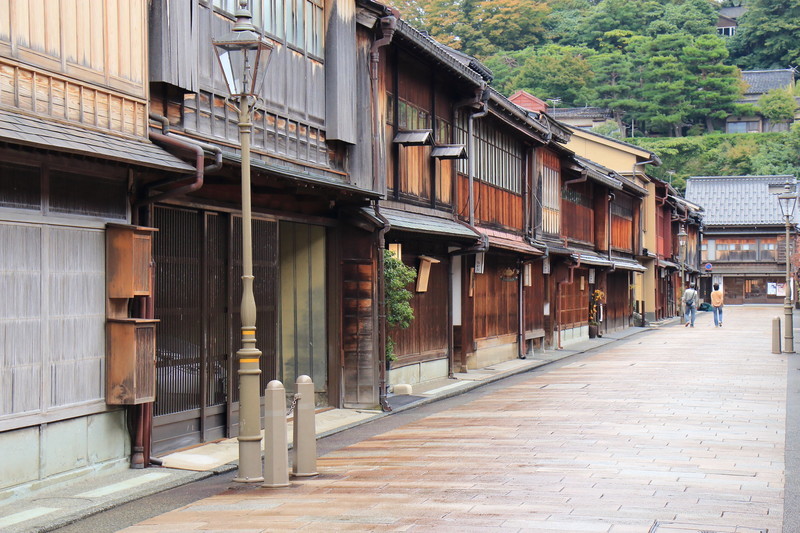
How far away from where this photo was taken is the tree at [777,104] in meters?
94.2

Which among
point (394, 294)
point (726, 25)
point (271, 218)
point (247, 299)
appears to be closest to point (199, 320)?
point (271, 218)

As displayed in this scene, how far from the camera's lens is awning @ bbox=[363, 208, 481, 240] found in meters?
18.1

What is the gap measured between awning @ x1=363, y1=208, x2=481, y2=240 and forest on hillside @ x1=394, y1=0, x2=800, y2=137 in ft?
207

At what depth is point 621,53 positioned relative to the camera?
94.4 m

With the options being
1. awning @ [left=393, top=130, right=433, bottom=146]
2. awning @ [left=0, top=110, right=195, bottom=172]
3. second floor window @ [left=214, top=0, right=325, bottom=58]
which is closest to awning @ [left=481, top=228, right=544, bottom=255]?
awning @ [left=393, top=130, right=433, bottom=146]

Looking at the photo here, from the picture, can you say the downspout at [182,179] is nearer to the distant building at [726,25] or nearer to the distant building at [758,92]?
the distant building at [758,92]

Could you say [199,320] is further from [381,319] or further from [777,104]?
[777,104]

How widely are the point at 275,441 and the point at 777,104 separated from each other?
308 ft

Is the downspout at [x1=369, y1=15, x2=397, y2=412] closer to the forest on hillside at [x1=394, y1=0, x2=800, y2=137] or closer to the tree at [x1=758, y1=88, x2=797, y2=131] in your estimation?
the forest on hillside at [x1=394, y1=0, x2=800, y2=137]

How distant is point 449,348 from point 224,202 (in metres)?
10.4

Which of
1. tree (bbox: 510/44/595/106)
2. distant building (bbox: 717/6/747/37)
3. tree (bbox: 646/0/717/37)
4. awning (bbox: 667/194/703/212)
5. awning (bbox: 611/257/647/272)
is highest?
distant building (bbox: 717/6/747/37)

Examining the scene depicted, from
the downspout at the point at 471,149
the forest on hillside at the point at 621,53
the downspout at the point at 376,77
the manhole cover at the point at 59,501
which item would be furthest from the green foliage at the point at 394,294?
the forest on hillside at the point at 621,53

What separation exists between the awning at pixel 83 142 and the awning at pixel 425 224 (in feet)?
20.3

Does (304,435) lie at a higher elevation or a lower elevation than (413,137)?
lower
